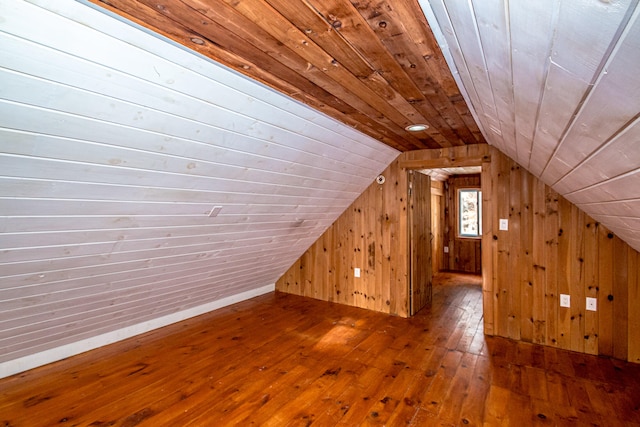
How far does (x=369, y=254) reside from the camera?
13.1 ft

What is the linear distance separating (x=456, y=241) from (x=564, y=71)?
21.1 ft

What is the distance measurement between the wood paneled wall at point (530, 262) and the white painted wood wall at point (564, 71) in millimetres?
1469

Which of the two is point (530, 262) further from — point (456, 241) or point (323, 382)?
point (456, 241)

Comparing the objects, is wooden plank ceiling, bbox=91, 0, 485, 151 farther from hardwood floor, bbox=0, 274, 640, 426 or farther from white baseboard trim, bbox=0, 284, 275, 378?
white baseboard trim, bbox=0, 284, 275, 378

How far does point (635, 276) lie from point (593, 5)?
126 inches

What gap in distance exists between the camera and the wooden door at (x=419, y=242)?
3.82m

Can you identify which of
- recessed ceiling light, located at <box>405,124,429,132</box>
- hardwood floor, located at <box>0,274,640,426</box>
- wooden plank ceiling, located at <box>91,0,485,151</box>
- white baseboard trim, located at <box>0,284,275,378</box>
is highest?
recessed ceiling light, located at <box>405,124,429,132</box>

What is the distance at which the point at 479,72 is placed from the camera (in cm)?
127

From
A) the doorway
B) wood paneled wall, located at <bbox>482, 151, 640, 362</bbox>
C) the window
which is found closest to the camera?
wood paneled wall, located at <bbox>482, 151, 640, 362</bbox>

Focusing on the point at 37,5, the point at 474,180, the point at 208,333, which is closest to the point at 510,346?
the point at 208,333

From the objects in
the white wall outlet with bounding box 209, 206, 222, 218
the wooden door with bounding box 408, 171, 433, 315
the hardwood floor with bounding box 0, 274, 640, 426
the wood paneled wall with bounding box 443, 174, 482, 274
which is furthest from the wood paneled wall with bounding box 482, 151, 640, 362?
the wood paneled wall with bounding box 443, 174, 482, 274

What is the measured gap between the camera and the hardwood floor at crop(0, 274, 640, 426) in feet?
6.48

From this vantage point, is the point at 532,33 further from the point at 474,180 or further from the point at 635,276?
the point at 474,180

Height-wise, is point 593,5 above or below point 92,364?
above
